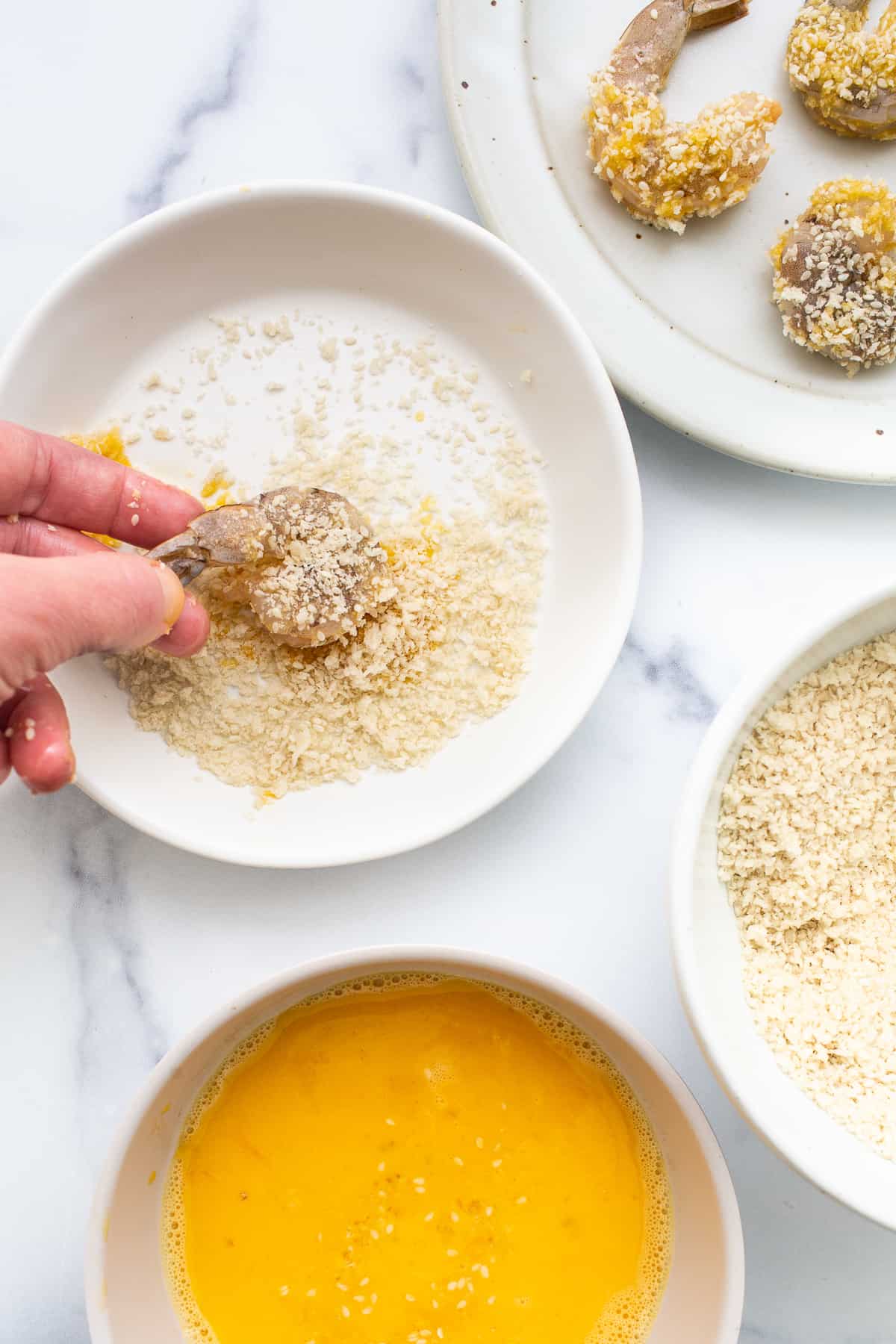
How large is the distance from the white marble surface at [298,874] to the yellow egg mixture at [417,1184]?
0.10 metres

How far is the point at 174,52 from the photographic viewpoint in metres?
1.36

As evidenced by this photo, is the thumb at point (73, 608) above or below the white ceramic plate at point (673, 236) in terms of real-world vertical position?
below

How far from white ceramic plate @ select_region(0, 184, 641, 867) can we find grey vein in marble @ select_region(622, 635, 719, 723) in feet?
0.34

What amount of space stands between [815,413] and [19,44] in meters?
1.05

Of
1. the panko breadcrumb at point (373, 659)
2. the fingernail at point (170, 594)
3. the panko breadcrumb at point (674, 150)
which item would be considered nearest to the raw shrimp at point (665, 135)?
the panko breadcrumb at point (674, 150)

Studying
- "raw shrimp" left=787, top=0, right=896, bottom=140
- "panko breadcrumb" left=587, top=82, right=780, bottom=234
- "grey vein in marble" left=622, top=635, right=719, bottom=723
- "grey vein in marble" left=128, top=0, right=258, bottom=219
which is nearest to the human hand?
"grey vein in marble" left=128, top=0, right=258, bottom=219

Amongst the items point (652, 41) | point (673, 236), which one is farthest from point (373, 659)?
point (652, 41)

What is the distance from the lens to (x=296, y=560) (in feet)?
4.14

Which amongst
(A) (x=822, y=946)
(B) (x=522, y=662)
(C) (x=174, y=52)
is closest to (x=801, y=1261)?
(A) (x=822, y=946)

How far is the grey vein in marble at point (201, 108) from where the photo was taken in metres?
1.36

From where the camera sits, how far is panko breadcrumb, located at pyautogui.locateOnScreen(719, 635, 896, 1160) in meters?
1.18

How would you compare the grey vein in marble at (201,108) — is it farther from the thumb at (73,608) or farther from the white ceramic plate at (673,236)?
the thumb at (73,608)

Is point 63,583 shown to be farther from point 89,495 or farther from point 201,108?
point 201,108

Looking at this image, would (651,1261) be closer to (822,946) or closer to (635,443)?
(822,946)
